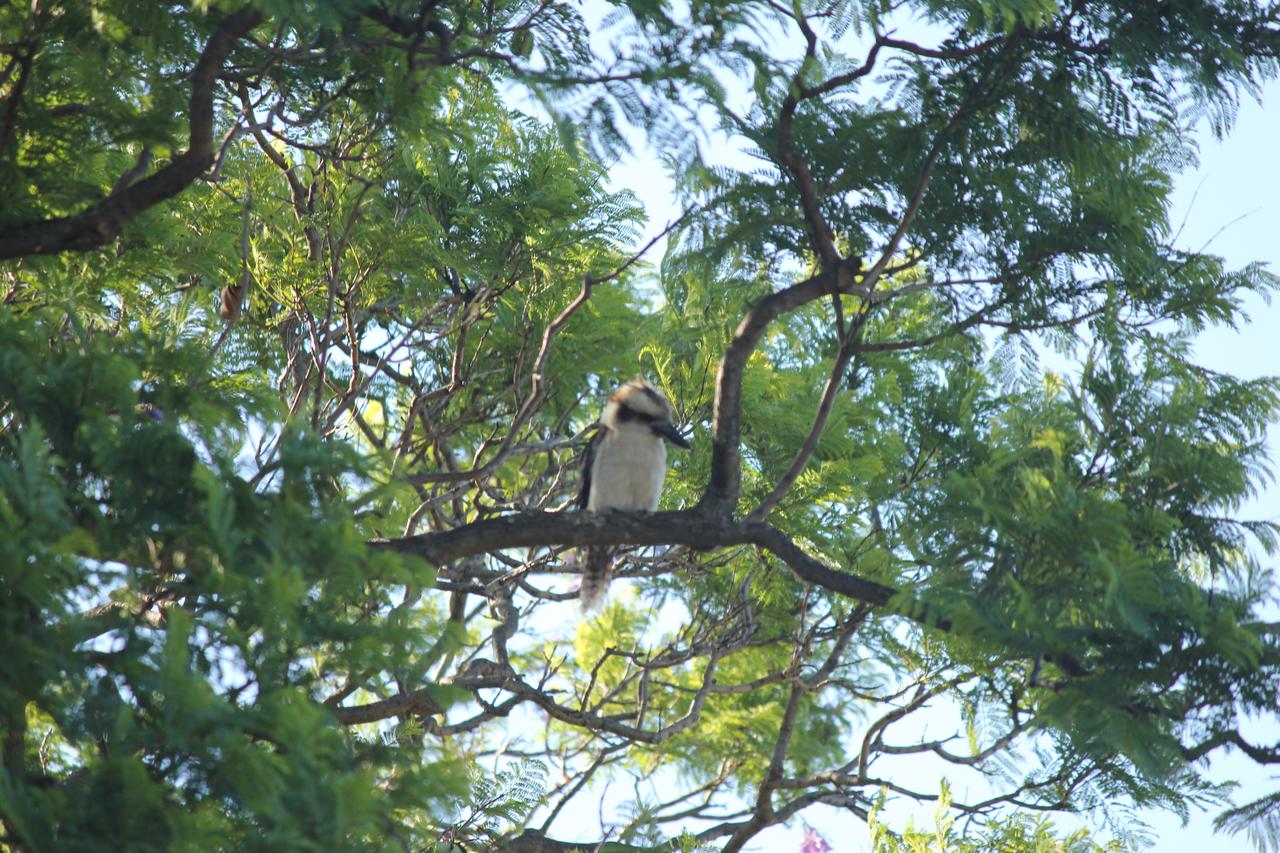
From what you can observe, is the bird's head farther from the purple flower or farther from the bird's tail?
the purple flower

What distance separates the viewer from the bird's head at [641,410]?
689 cm

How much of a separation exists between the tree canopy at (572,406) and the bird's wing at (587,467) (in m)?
0.26

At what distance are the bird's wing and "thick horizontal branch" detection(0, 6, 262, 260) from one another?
380 centimetres

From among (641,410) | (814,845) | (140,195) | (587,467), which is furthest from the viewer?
(814,845)

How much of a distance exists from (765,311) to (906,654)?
332 cm

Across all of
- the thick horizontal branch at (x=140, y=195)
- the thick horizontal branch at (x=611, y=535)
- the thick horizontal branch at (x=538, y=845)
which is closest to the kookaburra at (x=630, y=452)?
the thick horizontal branch at (x=538, y=845)

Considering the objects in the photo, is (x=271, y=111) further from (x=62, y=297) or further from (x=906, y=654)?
(x=906, y=654)

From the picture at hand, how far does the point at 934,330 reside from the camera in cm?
548

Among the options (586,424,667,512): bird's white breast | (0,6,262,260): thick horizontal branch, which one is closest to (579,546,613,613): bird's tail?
(586,424,667,512): bird's white breast

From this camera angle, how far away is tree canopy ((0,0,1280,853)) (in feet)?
9.35

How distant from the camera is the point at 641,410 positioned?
7.14 metres

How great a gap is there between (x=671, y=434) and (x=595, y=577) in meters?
0.87

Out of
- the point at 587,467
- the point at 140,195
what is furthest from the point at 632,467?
the point at 140,195

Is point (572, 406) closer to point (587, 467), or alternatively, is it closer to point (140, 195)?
point (587, 467)
